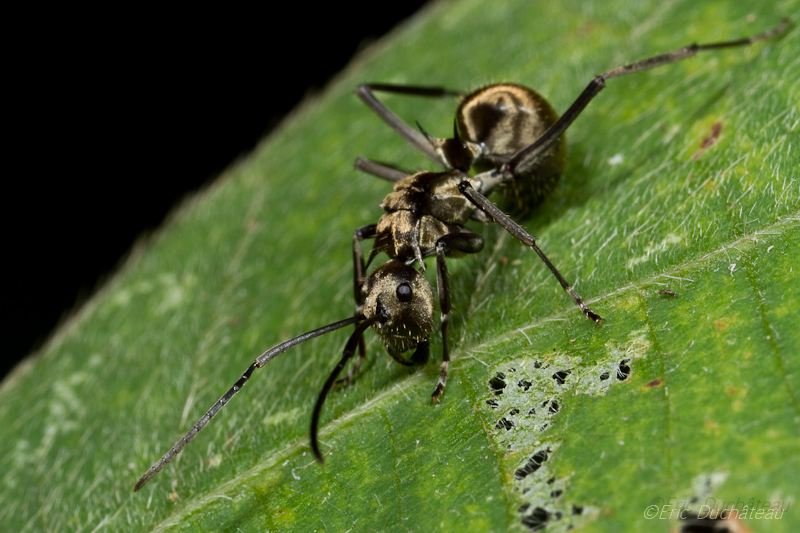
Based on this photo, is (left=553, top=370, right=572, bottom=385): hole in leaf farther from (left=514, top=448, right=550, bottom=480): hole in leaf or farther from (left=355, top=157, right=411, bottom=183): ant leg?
(left=355, top=157, right=411, bottom=183): ant leg

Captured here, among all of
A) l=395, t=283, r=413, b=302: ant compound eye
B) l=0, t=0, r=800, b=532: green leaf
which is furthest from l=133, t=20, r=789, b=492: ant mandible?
l=0, t=0, r=800, b=532: green leaf

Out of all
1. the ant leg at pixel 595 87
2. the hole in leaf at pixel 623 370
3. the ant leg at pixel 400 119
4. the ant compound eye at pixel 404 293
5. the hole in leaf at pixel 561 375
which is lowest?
the hole in leaf at pixel 623 370

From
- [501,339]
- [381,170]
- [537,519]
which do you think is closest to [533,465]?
[537,519]

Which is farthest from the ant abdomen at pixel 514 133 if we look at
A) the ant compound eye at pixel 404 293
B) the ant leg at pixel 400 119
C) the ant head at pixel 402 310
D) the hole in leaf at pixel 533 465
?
the hole in leaf at pixel 533 465

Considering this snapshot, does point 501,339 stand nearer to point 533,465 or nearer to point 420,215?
point 533,465

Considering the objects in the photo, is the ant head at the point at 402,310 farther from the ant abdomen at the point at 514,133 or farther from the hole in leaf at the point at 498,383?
the ant abdomen at the point at 514,133

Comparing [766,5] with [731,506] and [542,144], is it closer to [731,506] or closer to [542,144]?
[542,144]
